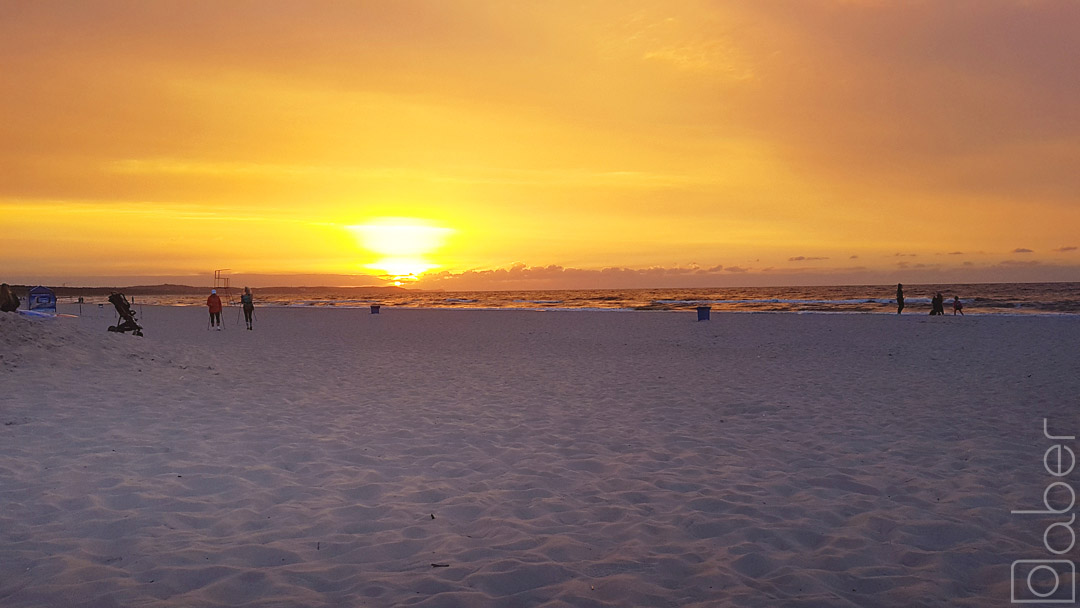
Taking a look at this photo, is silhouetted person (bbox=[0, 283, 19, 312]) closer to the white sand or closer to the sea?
the white sand

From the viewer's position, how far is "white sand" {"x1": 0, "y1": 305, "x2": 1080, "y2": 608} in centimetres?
447

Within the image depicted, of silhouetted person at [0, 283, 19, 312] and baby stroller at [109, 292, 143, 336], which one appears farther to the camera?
baby stroller at [109, 292, 143, 336]

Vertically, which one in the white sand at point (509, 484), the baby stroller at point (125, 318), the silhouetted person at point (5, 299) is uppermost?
the silhouetted person at point (5, 299)

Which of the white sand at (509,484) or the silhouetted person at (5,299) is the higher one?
the silhouetted person at (5,299)

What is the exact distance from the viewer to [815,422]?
9477 mm

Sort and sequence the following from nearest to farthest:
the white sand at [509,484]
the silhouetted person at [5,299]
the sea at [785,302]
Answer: the white sand at [509,484]
the silhouetted person at [5,299]
the sea at [785,302]

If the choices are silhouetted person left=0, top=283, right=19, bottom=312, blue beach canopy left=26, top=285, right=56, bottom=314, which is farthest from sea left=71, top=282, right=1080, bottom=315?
silhouetted person left=0, top=283, right=19, bottom=312

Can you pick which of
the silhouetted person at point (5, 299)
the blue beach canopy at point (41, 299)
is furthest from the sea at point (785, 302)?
the silhouetted person at point (5, 299)

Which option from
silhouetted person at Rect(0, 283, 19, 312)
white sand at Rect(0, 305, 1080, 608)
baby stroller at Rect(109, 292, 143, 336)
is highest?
silhouetted person at Rect(0, 283, 19, 312)

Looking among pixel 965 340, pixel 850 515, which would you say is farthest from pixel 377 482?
pixel 965 340

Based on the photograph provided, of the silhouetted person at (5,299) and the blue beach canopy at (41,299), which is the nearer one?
the silhouetted person at (5,299)

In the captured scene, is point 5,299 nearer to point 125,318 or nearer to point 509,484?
point 125,318

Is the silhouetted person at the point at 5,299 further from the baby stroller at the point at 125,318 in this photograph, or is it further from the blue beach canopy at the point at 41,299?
the blue beach canopy at the point at 41,299

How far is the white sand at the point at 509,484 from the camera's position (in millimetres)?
4473
